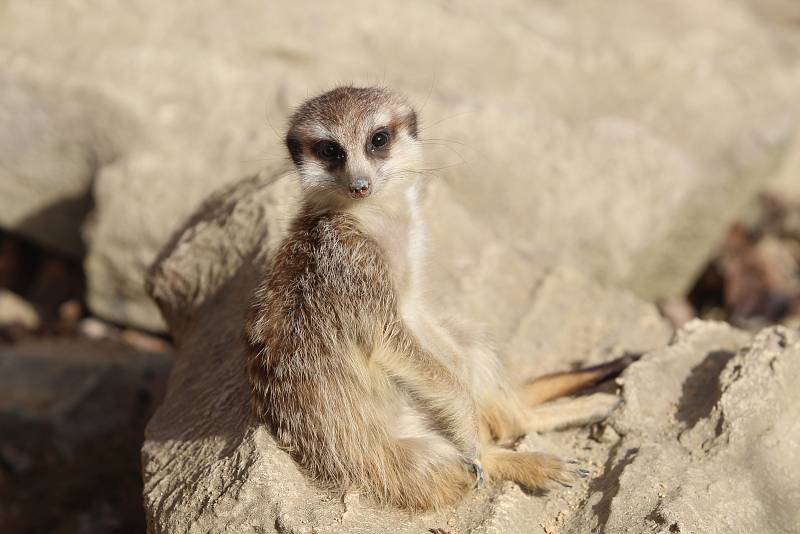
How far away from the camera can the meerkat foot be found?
243cm

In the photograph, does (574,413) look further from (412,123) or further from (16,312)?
(16,312)

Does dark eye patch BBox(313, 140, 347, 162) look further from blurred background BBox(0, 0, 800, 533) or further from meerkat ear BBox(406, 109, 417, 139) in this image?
blurred background BBox(0, 0, 800, 533)

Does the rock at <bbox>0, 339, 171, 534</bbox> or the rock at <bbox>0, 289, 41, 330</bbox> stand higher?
the rock at <bbox>0, 339, 171, 534</bbox>

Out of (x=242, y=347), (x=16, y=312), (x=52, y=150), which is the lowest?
(x=16, y=312)

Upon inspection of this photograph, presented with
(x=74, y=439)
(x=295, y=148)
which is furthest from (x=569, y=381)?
(x=74, y=439)

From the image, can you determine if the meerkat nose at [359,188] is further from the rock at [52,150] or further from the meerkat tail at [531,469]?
the rock at [52,150]

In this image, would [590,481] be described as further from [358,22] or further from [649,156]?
[358,22]

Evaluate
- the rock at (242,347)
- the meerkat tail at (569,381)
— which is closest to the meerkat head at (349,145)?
the rock at (242,347)

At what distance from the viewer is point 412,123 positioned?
8.45ft

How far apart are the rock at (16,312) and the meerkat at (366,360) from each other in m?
2.73

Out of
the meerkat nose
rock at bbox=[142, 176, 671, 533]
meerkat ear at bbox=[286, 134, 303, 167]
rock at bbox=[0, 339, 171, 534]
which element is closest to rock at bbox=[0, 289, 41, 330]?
rock at bbox=[0, 339, 171, 534]

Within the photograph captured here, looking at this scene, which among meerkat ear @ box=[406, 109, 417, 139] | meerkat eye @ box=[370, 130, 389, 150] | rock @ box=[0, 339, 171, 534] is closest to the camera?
meerkat eye @ box=[370, 130, 389, 150]

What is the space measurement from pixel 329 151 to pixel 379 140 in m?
0.13

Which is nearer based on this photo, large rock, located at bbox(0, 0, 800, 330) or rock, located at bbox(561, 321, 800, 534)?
rock, located at bbox(561, 321, 800, 534)
